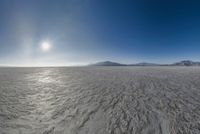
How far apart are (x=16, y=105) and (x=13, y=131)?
263 cm

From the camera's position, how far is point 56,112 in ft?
17.5

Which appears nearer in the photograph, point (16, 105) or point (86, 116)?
point (86, 116)

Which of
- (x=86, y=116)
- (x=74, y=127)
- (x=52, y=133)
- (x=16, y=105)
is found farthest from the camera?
(x=16, y=105)

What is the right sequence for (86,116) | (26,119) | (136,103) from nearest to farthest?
1. (26,119)
2. (86,116)
3. (136,103)

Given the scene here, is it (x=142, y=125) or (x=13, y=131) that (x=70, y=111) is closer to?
(x=13, y=131)

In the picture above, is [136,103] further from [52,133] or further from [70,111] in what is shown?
[52,133]

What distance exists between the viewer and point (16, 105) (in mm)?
6020

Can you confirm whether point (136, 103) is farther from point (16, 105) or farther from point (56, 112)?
point (16, 105)

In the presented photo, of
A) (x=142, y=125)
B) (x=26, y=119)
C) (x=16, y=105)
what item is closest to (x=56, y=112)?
(x=26, y=119)

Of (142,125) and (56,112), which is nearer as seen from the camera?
(142,125)

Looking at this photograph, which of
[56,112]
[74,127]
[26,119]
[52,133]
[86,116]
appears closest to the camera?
[52,133]

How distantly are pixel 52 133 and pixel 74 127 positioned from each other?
31.9 inches

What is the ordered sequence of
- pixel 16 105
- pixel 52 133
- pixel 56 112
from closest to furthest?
pixel 52 133
pixel 56 112
pixel 16 105

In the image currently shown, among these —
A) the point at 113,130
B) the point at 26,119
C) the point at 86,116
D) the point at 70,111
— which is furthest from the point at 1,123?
the point at 113,130
